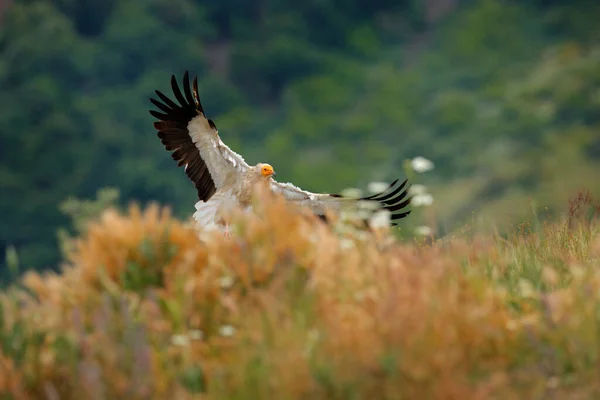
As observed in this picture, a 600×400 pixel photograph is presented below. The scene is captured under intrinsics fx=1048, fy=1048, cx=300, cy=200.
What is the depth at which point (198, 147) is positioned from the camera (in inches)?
447

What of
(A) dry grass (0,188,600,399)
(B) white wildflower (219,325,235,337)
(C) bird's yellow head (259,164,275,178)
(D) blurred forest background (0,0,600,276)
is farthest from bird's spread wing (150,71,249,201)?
(D) blurred forest background (0,0,600,276)

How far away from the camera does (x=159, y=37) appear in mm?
78625

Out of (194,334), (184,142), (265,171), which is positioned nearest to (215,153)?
(184,142)

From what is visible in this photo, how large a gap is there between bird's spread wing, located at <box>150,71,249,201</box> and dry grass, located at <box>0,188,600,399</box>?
16.4 ft

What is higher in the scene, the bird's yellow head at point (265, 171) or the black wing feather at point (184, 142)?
the black wing feather at point (184, 142)

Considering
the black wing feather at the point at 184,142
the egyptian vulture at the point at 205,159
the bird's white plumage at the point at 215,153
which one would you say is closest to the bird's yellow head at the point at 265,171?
the egyptian vulture at the point at 205,159

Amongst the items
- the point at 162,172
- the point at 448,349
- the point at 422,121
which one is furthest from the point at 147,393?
the point at 422,121

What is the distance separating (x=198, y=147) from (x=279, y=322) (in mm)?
6213

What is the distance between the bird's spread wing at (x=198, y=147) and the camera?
11.2m

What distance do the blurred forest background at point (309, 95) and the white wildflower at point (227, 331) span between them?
146 feet

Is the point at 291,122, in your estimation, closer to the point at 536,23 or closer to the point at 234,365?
the point at 536,23

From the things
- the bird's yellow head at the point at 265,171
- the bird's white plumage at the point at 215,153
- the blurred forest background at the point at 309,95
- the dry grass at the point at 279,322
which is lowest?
the dry grass at the point at 279,322

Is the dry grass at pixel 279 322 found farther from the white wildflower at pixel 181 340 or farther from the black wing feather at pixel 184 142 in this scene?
the black wing feather at pixel 184 142

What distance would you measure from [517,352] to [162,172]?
5928 cm
